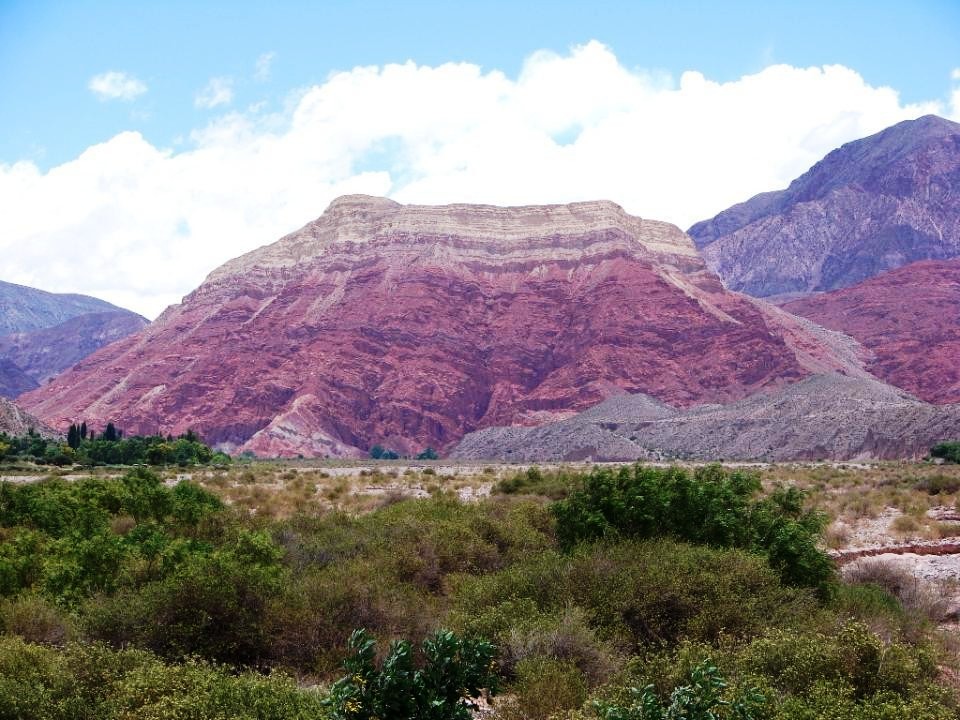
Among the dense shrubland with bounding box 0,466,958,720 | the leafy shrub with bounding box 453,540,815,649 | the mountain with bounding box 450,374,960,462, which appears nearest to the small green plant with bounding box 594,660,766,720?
the dense shrubland with bounding box 0,466,958,720

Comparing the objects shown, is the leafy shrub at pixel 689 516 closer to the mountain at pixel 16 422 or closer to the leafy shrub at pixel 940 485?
the leafy shrub at pixel 940 485

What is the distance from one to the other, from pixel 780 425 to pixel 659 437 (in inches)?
553

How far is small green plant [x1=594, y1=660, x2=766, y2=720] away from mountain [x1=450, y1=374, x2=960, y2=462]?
74.8 m

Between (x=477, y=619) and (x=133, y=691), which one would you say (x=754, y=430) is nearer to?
(x=477, y=619)

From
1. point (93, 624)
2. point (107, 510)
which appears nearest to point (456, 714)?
point (93, 624)

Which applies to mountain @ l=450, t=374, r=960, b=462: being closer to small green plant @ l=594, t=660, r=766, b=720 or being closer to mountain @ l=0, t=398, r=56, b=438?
mountain @ l=0, t=398, r=56, b=438

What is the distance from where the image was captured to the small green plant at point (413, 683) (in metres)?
7.25

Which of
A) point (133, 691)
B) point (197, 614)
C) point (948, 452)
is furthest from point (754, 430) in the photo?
point (133, 691)

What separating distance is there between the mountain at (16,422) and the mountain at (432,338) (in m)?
28.7

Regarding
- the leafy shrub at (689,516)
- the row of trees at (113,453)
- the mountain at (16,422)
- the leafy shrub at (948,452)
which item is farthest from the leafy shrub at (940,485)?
the mountain at (16,422)

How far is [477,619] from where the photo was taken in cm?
1061

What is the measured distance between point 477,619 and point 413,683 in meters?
3.39

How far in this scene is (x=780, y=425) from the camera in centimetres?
9238

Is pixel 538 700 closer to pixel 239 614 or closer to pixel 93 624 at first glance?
pixel 239 614
